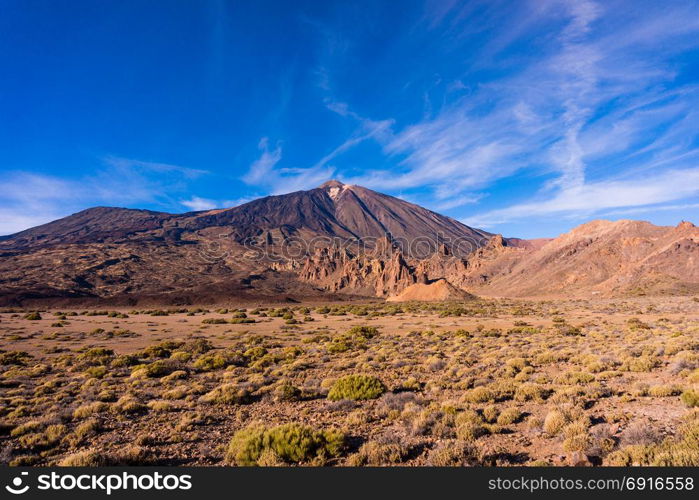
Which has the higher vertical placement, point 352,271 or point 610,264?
point 610,264

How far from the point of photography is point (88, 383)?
1380cm

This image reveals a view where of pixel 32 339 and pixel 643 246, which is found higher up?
pixel 643 246

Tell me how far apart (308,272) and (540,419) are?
15225cm

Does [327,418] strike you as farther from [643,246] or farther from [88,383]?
[643,246]

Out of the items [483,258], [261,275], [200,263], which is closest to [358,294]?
[261,275]

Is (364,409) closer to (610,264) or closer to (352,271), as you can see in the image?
(610,264)
